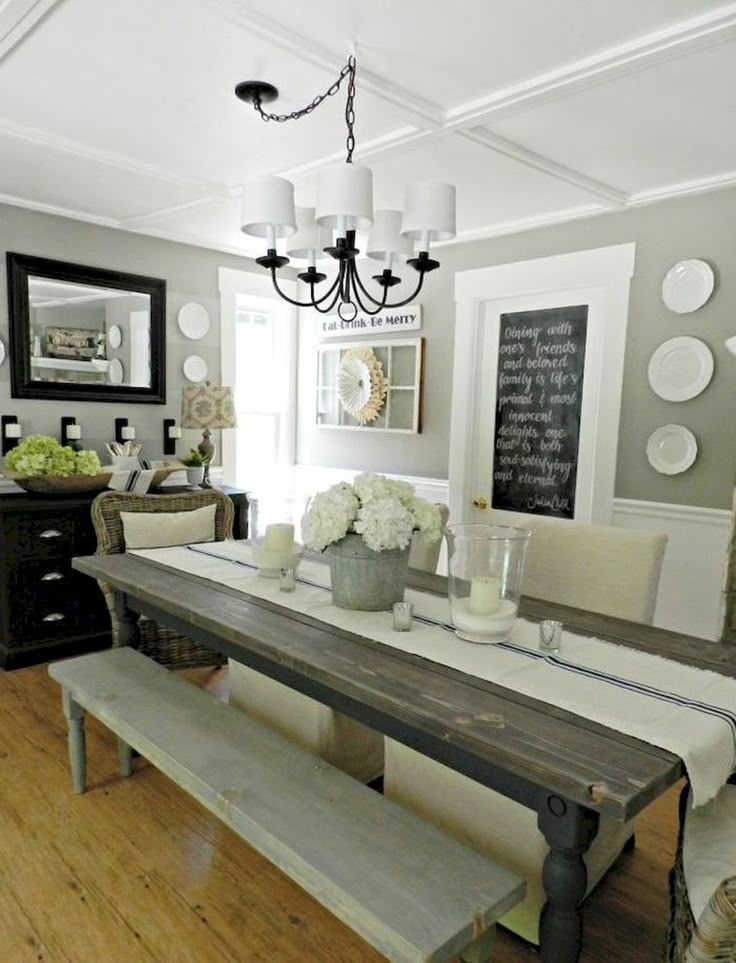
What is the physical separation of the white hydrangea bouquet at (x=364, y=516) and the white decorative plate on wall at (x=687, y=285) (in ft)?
7.00

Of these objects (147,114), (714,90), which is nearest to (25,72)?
(147,114)

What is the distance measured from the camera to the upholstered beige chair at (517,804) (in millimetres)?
1638

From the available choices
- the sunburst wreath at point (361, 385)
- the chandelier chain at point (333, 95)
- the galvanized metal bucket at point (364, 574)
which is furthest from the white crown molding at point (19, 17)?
the sunburst wreath at point (361, 385)

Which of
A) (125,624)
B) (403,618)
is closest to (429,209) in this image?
(403,618)

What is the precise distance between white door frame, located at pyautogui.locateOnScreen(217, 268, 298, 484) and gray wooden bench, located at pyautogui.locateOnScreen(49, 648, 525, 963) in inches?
111

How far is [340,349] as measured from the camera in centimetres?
485

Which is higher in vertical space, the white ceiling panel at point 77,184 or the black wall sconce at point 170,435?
the white ceiling panel at point 77,184

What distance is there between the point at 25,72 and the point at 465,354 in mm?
2671

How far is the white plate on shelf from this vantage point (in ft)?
10.8

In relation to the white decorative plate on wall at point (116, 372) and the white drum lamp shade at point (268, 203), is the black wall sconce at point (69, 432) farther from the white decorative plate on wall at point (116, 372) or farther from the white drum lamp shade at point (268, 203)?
the white drum lamp shade at point (268, 203)

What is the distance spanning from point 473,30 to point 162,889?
8.54 ft

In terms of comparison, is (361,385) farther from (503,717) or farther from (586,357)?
(503,717)

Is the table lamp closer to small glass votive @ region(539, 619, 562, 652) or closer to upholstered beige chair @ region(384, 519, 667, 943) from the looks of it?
upholstered beige chair @ region(384, 519, 667, 943)

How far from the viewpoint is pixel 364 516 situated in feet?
5.91
